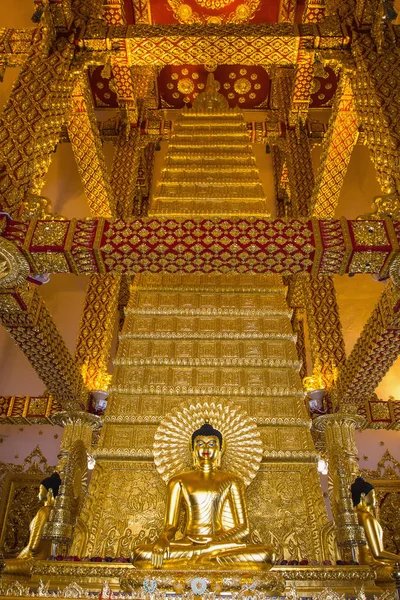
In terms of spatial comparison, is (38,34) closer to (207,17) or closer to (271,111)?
(207,17)

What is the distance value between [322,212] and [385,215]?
276 centimetres

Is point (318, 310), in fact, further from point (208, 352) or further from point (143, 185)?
point (143, 185)

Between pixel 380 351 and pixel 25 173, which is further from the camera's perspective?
pixel 380 351

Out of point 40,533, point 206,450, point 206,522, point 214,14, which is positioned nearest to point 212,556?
point 206,522

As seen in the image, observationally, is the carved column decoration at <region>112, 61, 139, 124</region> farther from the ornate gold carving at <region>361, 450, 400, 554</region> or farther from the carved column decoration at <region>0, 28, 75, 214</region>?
the ornate gold carving at <region>361, 450, 400, 554</region>

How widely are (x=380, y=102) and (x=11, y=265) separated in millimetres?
3403

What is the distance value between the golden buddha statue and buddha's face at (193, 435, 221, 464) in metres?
1.26

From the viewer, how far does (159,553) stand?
12.5ft

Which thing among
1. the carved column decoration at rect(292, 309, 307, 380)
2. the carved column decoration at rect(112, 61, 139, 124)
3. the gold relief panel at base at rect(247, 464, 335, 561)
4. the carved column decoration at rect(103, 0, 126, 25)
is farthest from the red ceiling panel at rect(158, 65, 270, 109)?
the gold relief panel at base at rect(247, 464, 335, 561)

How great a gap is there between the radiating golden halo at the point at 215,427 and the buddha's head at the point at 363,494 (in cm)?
89

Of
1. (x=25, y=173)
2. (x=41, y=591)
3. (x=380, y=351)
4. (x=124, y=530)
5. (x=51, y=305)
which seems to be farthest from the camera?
(x=51, y=305)

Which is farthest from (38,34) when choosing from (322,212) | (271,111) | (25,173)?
(271,111)

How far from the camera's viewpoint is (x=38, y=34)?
5.35m

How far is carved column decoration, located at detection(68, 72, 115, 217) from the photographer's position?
605cm
